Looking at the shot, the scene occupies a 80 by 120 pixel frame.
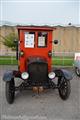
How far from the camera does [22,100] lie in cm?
797

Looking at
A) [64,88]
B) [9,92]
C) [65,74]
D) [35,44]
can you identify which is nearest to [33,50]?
[35,44]

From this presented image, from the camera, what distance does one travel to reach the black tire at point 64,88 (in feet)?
26.4

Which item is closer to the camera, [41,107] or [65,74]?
[41,107]

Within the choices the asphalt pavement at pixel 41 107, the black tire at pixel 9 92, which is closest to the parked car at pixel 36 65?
the black tire at pixel 9 92

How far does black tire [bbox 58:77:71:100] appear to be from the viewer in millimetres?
8034

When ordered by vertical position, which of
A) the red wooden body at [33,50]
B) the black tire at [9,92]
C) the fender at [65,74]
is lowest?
the black tire at [9,92]

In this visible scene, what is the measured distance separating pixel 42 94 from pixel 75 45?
27530mm

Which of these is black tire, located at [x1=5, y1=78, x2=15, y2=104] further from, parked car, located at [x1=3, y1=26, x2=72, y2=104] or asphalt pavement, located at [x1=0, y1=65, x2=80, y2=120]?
asphalt pavement, located at [x1=0, y1=65, x2=80, y2=120]

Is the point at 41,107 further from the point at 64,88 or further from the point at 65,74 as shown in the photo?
the point at 65,74

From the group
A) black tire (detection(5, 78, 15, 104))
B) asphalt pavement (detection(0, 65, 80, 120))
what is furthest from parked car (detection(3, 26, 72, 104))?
asphalt pavement (detection(0, 65, 80, 120))

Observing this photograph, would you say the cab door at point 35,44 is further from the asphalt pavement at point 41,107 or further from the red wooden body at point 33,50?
the asphalt pavement at point 41,107

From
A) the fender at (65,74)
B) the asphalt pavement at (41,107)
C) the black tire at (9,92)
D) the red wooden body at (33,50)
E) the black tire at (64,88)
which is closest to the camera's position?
the asphalt pavement at (41,107)

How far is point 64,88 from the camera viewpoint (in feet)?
27.1

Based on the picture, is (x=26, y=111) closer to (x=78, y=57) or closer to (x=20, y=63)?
(x=20, y=63)
